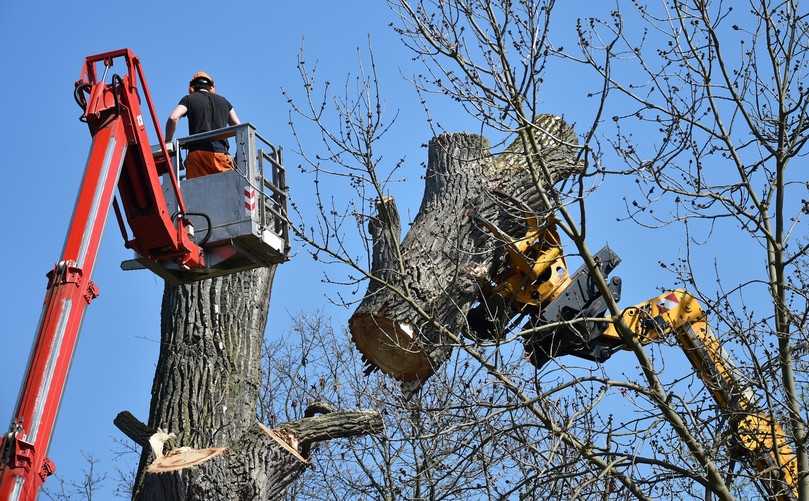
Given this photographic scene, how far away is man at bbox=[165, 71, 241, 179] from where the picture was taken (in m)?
9.55

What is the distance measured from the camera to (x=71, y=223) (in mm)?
7598

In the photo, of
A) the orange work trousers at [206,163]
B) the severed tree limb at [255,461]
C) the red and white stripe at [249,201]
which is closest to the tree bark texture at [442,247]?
the severed tree limb at [255,461]

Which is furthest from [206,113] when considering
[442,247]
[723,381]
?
[723,381]

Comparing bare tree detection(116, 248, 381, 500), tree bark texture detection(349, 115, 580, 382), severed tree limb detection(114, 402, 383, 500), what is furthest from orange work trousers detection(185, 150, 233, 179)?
severed tree limb detection(114, 402, 383, 500)

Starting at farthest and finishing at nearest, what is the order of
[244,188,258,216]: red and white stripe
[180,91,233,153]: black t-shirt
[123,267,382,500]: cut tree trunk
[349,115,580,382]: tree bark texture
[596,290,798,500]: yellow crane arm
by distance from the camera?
[180,91,233,153]: black t-shirt, [349,115,580,382]: tree bark texture, [244,188,258,216]: red and white stripe, [123,267,382,500]: cut tree trunk, [596,290,798,500]: yellow crane arm

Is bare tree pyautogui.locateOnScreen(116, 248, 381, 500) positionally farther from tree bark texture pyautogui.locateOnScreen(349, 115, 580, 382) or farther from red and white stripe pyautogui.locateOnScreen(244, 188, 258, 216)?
red and white stripe pyautogui.locateOnScreen(244, 188, 258, 216)

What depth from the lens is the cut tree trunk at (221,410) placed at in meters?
8.52

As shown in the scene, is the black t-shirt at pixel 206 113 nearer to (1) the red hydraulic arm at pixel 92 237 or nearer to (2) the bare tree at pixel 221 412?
(1) the red hydraulic arm at pixel 92 237

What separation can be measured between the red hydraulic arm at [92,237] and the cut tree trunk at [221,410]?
23.6 inches

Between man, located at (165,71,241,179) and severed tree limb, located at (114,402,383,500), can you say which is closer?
severed tree limb, located at (114,402,383,500)

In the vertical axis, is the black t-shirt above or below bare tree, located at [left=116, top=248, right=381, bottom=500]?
above

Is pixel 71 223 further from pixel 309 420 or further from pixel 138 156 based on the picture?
pixel 309 420

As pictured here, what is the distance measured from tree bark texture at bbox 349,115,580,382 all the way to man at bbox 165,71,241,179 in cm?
133

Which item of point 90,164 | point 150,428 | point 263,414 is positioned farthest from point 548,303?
point 263,414
